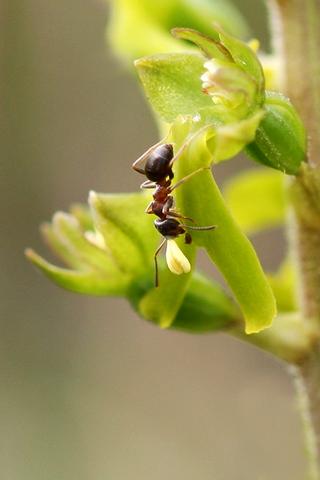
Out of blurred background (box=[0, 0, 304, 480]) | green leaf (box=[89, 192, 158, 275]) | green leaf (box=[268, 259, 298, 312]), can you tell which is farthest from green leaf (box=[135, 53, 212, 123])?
blurred background (box=[0, 0, 304, 480])

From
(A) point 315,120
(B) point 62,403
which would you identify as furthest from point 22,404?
(A) point 315,120

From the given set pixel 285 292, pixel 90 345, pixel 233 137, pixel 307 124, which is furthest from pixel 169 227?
pixel 90 345

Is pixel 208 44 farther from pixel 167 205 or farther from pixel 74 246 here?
pixel 74 246

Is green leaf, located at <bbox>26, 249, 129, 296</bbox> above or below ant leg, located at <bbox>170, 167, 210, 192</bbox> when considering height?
below

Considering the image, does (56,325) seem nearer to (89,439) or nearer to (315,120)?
(89,439)

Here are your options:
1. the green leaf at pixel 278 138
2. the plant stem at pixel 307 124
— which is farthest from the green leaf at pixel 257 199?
the green leaf at pixel 278 138

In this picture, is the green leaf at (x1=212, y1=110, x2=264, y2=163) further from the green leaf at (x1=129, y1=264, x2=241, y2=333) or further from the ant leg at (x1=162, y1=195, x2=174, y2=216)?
the green leaf at (x1=129, y1=264, x2=241, y2=333)
